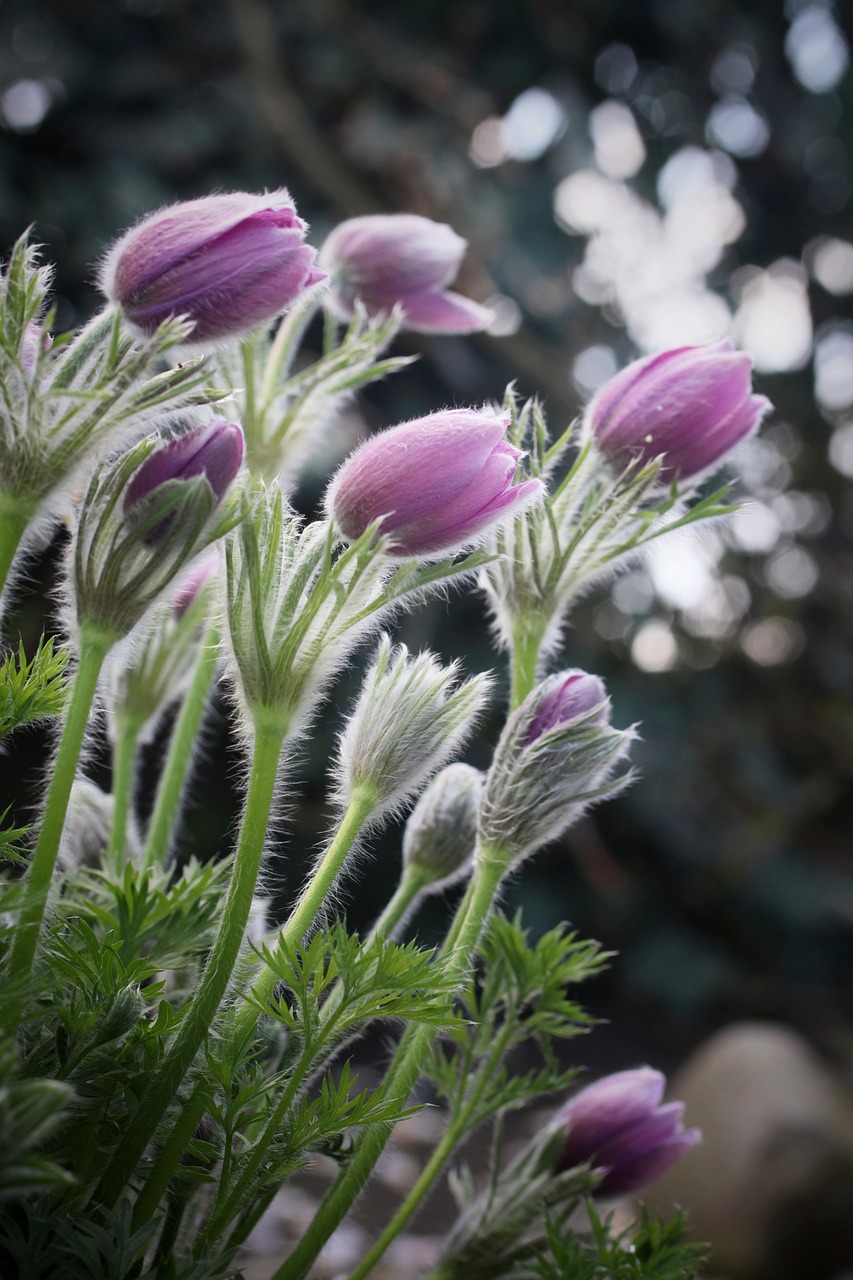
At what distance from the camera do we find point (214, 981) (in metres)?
0.26

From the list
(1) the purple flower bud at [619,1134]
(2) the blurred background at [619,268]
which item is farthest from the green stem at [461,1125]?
(2) the blurred background at [619,268]

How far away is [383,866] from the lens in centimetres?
129

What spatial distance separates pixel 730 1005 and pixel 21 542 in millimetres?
1978

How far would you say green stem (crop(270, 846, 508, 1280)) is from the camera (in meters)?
0.31

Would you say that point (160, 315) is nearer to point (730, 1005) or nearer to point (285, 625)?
point (285, 625)

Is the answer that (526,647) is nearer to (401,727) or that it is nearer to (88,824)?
(401,727)

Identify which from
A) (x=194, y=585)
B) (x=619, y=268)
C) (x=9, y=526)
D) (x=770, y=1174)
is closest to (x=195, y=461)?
(x=9, y=526)

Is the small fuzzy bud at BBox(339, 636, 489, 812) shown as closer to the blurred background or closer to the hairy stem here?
the hairy stem

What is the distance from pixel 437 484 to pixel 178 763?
18 cm

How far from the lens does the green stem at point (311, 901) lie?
0.28 m

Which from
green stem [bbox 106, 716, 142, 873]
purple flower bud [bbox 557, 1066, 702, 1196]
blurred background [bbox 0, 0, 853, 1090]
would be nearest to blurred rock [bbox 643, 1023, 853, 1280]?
blurred background [bbox 0, 0, 853, 1090]

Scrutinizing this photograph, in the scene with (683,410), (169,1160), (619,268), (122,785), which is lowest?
(169,1160)

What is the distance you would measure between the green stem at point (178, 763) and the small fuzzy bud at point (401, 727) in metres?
0.09

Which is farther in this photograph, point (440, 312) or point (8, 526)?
point (440, 312)
